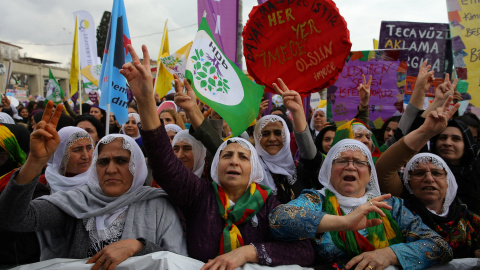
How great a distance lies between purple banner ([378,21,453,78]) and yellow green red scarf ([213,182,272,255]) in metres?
4.10

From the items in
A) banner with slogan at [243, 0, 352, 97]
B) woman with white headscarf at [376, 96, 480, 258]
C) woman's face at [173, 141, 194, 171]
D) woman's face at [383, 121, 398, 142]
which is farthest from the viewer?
woman's face at [383, 121, 398, 142]

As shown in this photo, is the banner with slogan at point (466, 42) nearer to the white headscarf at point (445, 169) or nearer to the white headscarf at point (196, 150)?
the white headscarf at point (445, 169)

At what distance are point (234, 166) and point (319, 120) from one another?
162 inches

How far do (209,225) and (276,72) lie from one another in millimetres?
1615

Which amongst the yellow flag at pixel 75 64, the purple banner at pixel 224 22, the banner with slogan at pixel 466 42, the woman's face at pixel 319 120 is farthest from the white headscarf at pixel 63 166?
the banner with slogan at pixel 466 42

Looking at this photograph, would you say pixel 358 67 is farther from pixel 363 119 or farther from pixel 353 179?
pixel 353 179

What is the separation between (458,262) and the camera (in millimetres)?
2184

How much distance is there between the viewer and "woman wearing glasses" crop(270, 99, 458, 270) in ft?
6.38

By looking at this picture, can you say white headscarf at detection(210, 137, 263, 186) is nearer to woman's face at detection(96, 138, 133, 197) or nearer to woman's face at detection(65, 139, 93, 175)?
woman's face at detection(96, 138, 133, 197)

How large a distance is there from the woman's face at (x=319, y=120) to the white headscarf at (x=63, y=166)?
419cm

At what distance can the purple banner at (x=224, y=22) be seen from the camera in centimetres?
472

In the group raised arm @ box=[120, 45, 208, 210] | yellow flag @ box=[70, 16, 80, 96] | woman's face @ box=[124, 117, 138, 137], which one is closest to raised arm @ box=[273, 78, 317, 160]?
raised arm @ box=[120, 45, 208, 210]

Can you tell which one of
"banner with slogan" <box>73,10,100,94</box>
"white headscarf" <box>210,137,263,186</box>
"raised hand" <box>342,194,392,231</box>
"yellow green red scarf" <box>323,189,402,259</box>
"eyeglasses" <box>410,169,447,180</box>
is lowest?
"yellow green red scarf" <box>323,189,402,259</box>

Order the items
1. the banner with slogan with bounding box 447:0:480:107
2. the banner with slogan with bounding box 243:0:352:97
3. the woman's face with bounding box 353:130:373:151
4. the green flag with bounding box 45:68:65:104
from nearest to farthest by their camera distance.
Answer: the banner with slogan with bounding box 243:0:352:97 → the woman's face with bounding box 353:130:373:151 → the banner with slogan with bounding box 447:0:480:107 → the green flag with bounding box 45:68:65:104
